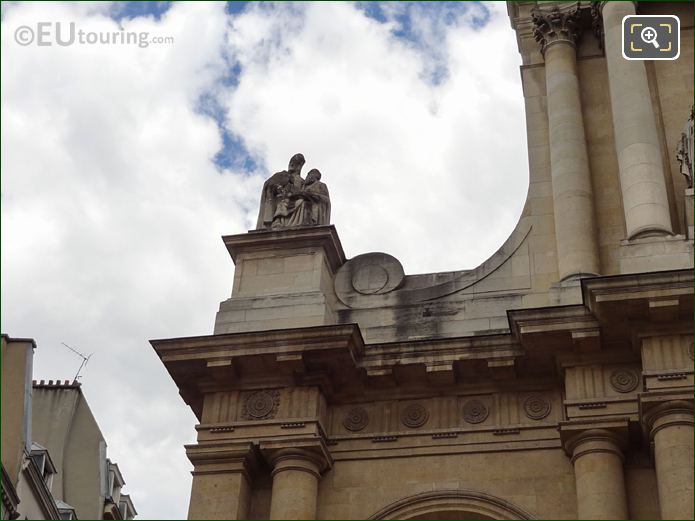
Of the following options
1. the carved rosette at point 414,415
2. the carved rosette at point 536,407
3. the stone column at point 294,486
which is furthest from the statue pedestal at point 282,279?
the carved rosette at point 536,407

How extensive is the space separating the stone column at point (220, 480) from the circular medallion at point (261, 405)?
513 mm

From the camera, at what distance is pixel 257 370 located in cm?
1711

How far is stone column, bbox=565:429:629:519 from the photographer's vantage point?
15039 millimetres

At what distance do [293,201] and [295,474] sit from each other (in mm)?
4609

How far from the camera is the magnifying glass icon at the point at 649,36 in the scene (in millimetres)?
19969

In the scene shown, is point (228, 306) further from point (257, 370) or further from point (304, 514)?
point (304, 514)

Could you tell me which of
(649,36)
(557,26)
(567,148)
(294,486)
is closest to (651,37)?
(649,36)

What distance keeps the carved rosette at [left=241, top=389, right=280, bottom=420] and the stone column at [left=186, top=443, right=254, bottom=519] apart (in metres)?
0.51

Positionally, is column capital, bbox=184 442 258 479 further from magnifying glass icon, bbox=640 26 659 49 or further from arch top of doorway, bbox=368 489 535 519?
magnifying glass icon, bbox=640 26 659 49

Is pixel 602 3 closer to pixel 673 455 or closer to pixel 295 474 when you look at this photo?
pixel 673 455

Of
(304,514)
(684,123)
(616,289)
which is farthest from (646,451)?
(684,123)

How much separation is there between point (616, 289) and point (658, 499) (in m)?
2.56

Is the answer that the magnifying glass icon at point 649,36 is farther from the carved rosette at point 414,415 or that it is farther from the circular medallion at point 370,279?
the carved rosette at point 414,415

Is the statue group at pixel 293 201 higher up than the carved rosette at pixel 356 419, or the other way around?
the statue group at pixel 293 201
